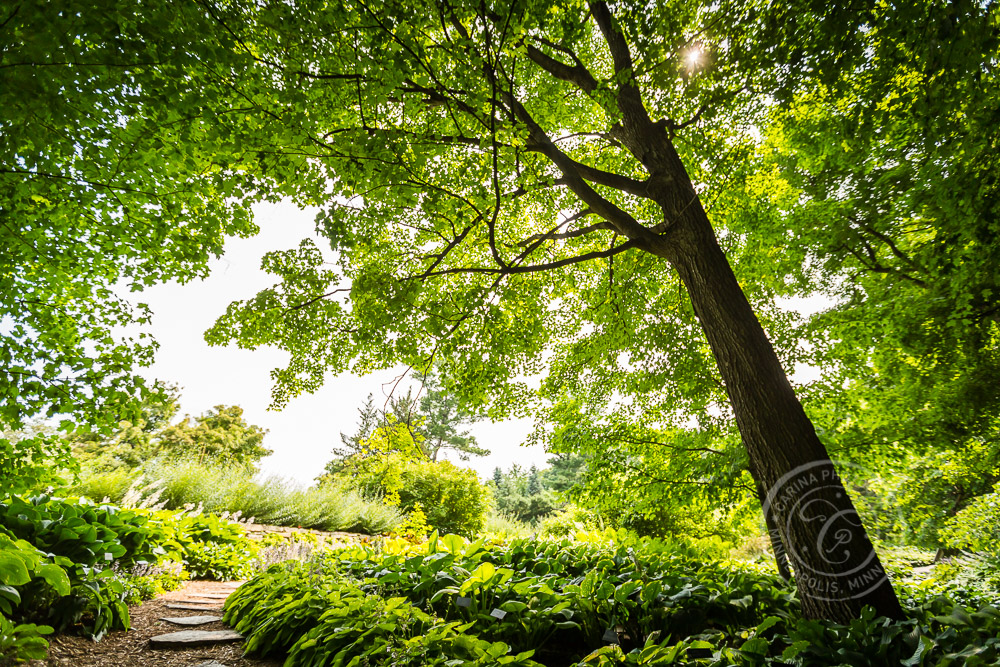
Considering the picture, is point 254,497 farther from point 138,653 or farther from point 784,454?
point 784,454

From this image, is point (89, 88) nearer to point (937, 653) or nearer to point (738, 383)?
point (738, 383)

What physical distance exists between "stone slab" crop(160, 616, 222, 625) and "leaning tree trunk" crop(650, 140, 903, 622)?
4.43 metres

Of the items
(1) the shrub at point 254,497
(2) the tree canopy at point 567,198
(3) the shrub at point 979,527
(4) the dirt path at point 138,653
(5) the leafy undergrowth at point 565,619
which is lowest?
(4) the dirt path at point 138,653

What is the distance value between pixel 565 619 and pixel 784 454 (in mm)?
1675

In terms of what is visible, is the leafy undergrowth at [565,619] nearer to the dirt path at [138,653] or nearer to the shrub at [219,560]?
the dirt path at [138,653]

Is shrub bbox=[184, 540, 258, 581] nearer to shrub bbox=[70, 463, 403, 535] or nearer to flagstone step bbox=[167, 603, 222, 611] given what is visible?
flagstone step bbox=[167, 603, 222, 611]

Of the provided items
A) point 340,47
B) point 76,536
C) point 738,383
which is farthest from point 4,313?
point 738,383

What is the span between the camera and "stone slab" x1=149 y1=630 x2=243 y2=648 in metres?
2.93

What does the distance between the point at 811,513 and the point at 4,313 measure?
4.77 meters

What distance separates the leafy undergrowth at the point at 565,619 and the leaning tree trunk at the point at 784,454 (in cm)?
20

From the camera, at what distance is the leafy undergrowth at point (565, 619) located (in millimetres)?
1896

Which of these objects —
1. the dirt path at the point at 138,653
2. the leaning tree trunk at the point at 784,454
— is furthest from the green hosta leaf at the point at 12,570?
the leaning tree trunk at the point at 784,454

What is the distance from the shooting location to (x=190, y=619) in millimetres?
3537

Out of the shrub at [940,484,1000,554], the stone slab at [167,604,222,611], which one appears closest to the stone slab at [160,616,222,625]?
the stone slab at [167,604,222,611]
